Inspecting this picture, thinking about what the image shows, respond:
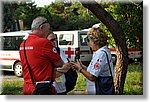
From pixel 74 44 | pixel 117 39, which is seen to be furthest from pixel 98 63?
pixel 117 39

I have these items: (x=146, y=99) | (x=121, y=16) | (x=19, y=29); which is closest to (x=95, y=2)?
(x=121, y=16)

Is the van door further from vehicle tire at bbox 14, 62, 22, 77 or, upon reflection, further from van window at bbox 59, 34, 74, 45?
vehicle tire at bbox 14, 62, 22, 77

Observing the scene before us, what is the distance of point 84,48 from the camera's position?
3.77 meters

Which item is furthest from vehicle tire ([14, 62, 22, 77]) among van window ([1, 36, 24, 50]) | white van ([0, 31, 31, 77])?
van window ([1, 36, 24, 50])

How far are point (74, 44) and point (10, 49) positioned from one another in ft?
2.53

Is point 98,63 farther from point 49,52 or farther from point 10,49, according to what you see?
point 10,49

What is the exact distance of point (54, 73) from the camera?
2857 millimetres

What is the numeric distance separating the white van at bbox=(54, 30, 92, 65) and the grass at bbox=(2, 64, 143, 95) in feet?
1.06

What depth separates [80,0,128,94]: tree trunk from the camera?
3844 mm

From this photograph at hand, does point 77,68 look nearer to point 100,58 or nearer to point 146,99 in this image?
point 100,58

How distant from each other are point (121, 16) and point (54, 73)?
4.88ft

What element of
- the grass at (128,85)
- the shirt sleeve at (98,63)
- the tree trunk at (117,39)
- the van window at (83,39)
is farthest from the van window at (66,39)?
the shirt sleeve at (98,63)

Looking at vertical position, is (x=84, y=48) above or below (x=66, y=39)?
below

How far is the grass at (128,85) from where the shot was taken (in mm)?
3701
